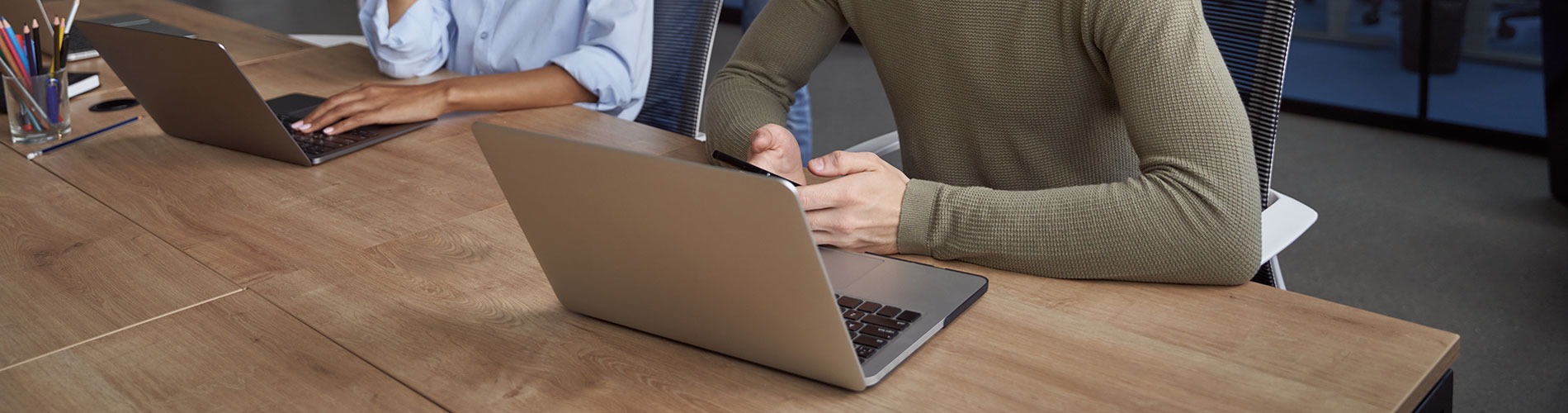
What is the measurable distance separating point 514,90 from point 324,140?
10.7 inches

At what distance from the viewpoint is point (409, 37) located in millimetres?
1871

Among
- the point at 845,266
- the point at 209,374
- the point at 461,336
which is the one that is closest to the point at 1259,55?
the point at 845,266

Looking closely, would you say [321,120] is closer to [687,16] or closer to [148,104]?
[148,104]

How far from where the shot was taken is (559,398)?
846 mm

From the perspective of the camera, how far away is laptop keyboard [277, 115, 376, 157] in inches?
60.4

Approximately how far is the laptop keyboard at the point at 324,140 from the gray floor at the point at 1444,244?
1789 millimetres

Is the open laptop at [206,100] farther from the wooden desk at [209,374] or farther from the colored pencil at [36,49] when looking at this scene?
the wooden desk at [209,374]

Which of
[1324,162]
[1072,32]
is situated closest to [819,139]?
[1324,162]

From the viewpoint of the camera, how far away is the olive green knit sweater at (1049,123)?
0.99 m

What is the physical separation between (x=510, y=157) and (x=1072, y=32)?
606mm

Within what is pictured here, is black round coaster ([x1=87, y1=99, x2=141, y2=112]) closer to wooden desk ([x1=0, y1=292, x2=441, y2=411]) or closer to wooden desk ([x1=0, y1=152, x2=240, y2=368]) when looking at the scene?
wooden desk ([x1=0, y1=152, x2=240, y2=368])

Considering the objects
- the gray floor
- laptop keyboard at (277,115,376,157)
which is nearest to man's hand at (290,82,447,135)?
laptop keyboard at (277,115,376,157)

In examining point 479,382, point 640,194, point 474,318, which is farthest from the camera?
point 474,318

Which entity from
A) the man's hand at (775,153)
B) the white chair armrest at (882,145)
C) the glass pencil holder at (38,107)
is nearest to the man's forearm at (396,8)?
the glass pencil holder at (38,107)
